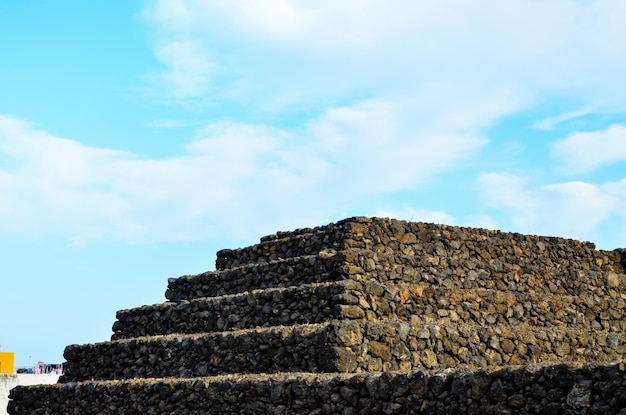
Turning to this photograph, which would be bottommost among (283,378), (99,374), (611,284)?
(283,378)

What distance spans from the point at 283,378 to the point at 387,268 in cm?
435

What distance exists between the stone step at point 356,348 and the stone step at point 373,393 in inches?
37.3

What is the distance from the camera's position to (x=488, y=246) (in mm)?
20203

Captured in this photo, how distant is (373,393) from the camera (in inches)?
494

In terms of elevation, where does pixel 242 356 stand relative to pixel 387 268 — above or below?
below

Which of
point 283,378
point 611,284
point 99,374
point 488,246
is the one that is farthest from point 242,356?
point 611,284

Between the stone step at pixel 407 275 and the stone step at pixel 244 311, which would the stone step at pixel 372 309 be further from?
the stone step at pixel 407 275

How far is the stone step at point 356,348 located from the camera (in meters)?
15.2

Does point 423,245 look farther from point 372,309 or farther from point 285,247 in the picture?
point 372,309

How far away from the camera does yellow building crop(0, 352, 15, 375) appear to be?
113ft

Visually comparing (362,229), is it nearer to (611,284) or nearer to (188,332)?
(188,332)

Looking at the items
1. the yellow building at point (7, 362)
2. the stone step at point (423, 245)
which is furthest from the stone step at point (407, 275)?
the yellow building at point (7, 362)

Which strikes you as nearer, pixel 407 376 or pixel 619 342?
pixel 407 376

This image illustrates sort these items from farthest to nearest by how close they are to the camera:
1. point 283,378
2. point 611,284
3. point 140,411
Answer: point 611,284 < point 140,411 < point 283,378
